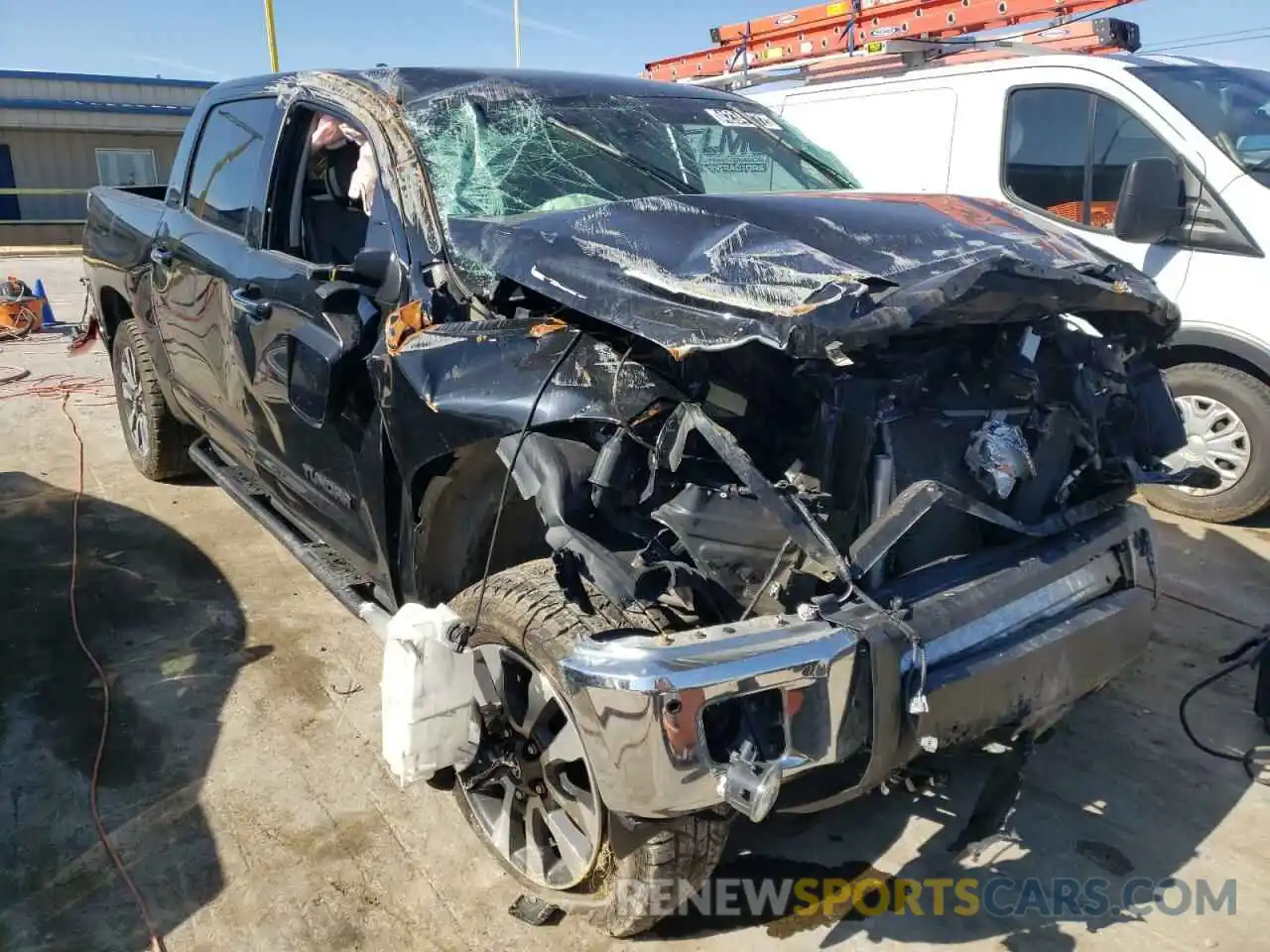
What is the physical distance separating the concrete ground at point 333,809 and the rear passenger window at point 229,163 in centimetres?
157

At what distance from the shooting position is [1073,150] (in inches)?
211

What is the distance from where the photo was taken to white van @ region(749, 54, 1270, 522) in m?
4.75

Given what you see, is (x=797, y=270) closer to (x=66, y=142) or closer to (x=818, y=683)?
(x=818, y=683)

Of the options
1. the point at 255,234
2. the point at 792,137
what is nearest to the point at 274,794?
the point at 255,234

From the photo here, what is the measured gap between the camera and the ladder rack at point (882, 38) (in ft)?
21.2

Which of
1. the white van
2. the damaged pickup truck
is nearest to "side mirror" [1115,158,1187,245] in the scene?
the white van

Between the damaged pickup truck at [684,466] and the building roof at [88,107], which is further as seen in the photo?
the building roof at [88,107]

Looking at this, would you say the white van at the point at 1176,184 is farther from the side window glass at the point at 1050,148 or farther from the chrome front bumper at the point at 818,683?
the chrome front bumper at the point at 818,683

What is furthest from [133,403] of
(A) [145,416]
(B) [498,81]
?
(B) [498,81]

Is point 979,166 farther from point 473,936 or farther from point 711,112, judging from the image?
point 473,936

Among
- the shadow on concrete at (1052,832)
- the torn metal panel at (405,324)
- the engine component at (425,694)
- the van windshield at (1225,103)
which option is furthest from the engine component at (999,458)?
the van windshield at (1225,103)

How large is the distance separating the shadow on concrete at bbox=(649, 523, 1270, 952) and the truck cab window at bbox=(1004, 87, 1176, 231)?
113 inches

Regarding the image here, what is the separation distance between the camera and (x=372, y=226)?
2.94 meters

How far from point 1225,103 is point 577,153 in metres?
3.89
